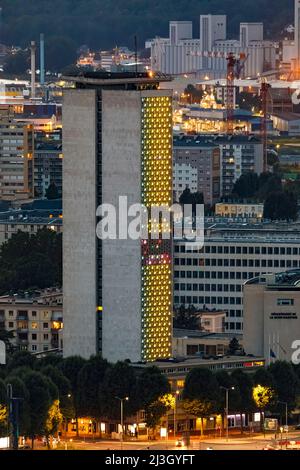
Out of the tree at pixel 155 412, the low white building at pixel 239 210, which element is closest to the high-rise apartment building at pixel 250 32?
the low white building at pixel 239 210

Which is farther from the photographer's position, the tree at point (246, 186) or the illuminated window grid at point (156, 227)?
the tree at point (246, 186)

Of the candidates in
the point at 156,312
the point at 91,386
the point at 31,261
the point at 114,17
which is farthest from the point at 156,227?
the point at 114,17

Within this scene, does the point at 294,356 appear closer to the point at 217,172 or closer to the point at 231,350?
the point at 231,350

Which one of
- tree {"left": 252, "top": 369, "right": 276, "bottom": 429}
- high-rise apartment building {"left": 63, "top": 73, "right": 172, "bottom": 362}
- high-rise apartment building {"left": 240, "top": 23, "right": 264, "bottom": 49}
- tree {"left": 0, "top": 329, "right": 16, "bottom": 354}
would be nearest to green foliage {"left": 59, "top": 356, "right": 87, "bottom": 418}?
Answer: tree {"left": 252, "top": 369, "right": 276, "bottom": 429}

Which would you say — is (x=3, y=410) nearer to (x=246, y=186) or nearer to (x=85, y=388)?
(x=85, y=388)

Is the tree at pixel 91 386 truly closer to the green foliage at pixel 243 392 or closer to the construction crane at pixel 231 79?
the green foliage at pixel 243 392

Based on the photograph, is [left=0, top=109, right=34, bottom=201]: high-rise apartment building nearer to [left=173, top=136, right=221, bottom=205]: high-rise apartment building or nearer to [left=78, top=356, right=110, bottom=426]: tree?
[left=173, top=136, right=221, bottom=205]: high-rise apartment building
